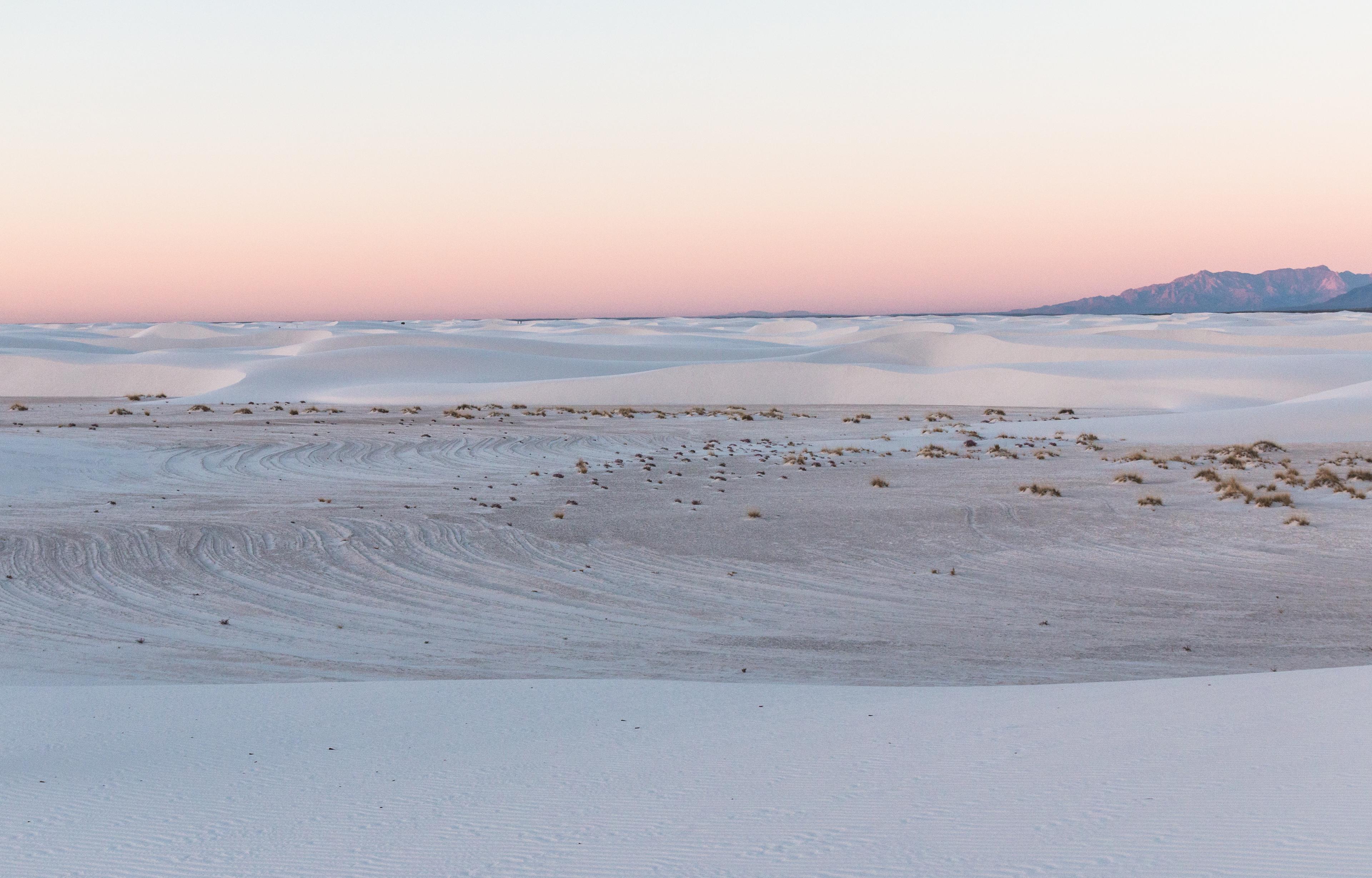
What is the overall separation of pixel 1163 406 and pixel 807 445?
62.6 ft

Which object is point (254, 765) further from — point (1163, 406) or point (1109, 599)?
point (1163, 406)

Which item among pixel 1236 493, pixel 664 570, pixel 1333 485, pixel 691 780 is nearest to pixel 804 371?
pixel 1333 485

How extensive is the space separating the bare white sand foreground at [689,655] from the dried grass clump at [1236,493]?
0.06m

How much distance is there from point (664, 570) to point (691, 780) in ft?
20.8

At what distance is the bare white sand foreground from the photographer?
384cm

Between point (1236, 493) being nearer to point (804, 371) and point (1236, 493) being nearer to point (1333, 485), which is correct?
point (1333, 485)

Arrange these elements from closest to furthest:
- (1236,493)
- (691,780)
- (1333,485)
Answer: (691,780) < (1236,493) < (1333,485)

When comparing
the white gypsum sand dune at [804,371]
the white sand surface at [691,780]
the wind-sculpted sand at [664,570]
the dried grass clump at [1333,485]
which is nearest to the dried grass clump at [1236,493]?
the wind-sculpted sand at [664,570]

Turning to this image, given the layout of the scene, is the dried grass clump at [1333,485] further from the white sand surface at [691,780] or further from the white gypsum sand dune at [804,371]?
the white sand surface at [691,780]

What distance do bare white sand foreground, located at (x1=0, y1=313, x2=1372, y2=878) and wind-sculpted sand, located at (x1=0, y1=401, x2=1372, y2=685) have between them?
0.07 metres

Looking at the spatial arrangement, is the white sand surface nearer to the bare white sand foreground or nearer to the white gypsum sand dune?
the bare white sand foreground

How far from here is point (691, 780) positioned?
460 centimetres

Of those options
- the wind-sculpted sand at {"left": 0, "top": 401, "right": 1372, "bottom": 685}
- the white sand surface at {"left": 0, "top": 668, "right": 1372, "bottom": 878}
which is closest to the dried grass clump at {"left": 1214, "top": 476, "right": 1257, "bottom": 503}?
the wind-sculpted sand at {"left": 0, "top": 401, "right": 1372, "bottom": 685}

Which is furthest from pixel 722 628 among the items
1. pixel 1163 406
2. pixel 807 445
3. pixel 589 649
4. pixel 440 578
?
pixel 1163 406
